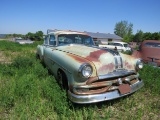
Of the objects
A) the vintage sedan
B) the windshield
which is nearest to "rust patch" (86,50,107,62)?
the vintage sedan

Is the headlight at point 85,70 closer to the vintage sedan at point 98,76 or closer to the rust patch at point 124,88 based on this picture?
the vintage sedan at point 98,76

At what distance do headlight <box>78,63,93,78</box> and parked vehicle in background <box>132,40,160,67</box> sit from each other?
4004 mm

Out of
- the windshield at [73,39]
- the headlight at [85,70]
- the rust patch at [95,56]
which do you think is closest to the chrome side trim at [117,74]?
the headlight at [85,70]

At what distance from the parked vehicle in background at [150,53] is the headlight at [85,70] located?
4.00 metres

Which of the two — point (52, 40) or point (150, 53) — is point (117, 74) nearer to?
point (52, 40)

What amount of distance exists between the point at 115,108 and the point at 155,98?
1.21 metres

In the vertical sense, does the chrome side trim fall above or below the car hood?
below

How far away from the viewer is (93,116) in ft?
8.88

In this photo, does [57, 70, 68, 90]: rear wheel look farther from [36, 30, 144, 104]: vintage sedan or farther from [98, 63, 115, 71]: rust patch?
[98, 63, 115, 71]: rust patch

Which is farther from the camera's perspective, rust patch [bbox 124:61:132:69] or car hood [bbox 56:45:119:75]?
rust patch [bbox 124:61:132:69]

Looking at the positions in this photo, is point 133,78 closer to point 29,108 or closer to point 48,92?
point 48,92

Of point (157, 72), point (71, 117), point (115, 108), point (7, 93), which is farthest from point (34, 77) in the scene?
point (157, 72)

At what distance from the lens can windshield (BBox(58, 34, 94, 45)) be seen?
471 centimetres

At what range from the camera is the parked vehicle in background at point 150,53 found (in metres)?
6.17
